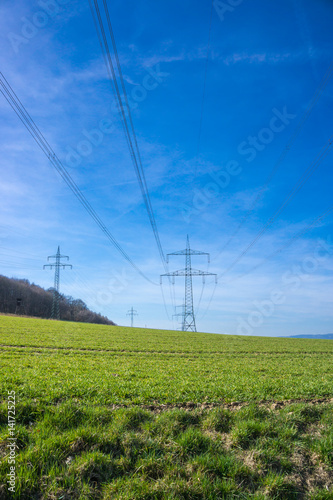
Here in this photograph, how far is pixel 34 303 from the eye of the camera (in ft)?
471

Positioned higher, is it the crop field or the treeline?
the treeline

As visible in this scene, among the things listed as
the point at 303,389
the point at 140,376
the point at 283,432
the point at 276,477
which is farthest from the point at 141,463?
the point at 303,389

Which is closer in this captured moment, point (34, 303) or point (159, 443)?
point (159, 443)

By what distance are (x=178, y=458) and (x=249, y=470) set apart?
51.7 inches

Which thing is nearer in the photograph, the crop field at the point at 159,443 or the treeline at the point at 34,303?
the crop field at the point at 159,443

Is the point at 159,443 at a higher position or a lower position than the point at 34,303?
lower

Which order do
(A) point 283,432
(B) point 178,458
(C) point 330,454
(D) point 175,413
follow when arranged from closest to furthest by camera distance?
1. (B) point 178,458
2. (C) point 330,454
3. (A) point 283,432
4. (D) point 175,413

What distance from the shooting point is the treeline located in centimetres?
12794

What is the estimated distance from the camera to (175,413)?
23.7ft

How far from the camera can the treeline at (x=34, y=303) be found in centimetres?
12794

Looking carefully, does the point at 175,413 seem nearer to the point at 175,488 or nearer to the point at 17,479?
the point at 175,488

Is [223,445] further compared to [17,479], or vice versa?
[223,445]

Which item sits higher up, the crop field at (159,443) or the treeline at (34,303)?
the treeline at (34,303)

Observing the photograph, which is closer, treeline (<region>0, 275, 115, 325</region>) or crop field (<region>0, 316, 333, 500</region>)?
crop field (<region>0, 316, 333, 500</region>)
